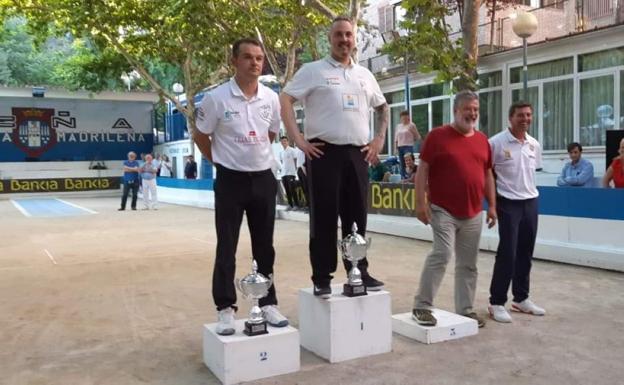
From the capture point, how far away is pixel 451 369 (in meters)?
3.71

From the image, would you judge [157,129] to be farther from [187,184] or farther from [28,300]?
[28,300]

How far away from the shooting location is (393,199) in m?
10.4

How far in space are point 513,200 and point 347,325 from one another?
1841 millimetres

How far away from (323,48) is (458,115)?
765 inches

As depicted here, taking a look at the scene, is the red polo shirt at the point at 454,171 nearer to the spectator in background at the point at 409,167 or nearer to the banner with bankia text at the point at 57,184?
the spectator in background at the point at 409,167

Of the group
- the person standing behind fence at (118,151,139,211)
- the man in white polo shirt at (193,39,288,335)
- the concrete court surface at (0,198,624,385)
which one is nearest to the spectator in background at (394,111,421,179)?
the concrete court surface at (0,198,624,385)

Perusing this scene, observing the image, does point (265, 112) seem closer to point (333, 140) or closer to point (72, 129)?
point (333, 140)

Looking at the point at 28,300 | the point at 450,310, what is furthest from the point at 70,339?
the point at 450,310

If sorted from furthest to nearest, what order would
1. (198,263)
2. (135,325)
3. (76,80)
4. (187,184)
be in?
(76,80), (187,184), (198,263), (135,325)

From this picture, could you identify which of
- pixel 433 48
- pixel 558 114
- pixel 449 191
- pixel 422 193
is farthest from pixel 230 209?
pixel 558 114

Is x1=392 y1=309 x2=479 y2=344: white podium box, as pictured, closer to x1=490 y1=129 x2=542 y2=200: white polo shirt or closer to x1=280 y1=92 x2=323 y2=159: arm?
x1=490 y1=129 x2=542 y2=200: white polo shirt

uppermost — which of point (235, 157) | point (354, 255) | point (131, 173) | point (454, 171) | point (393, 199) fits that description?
point (235, 157)

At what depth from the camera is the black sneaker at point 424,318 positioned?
4.34 m

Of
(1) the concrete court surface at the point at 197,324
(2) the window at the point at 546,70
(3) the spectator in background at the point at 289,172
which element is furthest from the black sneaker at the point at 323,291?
(2) the window at the point at 546,70
